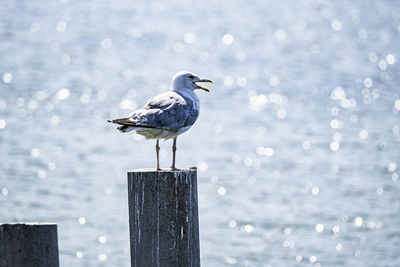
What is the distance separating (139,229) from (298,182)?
13025mm

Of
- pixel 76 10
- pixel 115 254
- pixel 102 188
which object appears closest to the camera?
pixel 115 254

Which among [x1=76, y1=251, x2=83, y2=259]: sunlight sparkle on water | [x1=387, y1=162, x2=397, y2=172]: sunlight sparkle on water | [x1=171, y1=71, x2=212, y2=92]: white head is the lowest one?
[x1=76, y1=251, x2=83, y2=259]: sunlight sparkle on water

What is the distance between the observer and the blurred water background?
1436cm

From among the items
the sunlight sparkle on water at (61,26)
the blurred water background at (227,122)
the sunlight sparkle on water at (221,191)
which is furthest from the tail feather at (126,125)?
the sunlight sparkle on water at (61,26)

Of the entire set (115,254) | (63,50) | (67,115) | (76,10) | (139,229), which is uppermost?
(76,10)

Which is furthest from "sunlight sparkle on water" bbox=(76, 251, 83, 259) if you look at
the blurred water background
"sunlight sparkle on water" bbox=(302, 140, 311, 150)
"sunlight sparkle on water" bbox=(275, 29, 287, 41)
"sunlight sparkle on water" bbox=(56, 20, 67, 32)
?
"sunlight sparkle on water" bbox=(56, 20, 67, 32)

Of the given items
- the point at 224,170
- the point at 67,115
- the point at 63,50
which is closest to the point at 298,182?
the point at 224,170

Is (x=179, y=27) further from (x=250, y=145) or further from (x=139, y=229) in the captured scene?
(x=139, y=229)

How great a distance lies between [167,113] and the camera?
6223 millimetres

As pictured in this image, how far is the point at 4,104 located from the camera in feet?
78.1

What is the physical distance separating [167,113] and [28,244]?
210 centimetres

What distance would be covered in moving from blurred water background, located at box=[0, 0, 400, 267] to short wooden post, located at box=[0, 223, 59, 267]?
8217 mm

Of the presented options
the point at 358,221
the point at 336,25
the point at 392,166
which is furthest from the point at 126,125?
the point at 336,25

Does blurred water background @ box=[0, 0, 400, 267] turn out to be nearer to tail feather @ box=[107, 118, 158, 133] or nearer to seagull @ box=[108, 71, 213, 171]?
seagull @ box=[108, 71, 213, 171]
